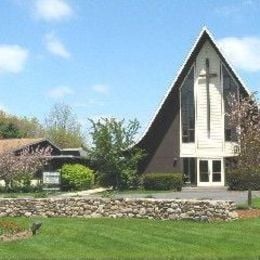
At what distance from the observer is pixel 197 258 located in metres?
14.9

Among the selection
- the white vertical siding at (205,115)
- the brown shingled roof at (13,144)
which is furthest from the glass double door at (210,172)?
the brown shingled roof at (13,144)

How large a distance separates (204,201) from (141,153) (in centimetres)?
2600

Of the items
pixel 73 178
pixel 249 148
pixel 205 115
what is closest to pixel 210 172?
pixel 205 115

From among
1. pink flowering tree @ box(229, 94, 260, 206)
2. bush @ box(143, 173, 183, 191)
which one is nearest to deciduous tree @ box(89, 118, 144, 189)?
bush @ box(143, 173, 183, 191)

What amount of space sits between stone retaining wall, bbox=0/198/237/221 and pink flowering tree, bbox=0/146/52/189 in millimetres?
21208

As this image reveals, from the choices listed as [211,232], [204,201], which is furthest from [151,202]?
[211,232]

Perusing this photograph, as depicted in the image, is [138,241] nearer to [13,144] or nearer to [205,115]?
[205,115]

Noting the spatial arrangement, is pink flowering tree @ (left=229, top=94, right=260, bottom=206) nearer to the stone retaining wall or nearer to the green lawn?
the stone retaining wall

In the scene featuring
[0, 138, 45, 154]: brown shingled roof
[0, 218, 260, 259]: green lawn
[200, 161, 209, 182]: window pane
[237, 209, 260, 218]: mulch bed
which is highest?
[0, 138, 45, 154]: brown shingled roof

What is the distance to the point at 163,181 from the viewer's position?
4666 cm

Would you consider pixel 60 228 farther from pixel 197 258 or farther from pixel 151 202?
pixel 197 258

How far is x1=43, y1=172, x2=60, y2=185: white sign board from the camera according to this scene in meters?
43.8

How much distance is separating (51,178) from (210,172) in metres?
12.3

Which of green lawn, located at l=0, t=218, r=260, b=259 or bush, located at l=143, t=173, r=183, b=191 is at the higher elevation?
bush, located at l=143, t=173, r=183, b=191
